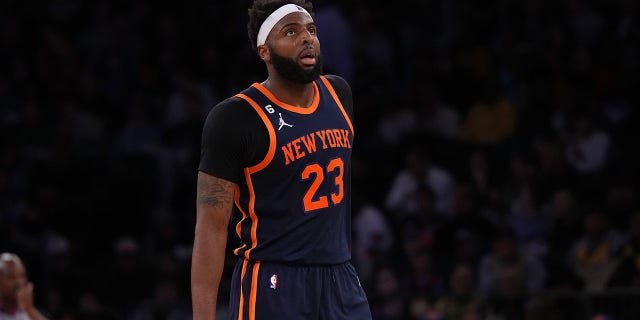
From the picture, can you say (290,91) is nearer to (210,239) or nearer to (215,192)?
(215,192)

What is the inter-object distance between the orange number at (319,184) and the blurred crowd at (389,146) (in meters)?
4.44

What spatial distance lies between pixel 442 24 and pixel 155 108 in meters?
3.31

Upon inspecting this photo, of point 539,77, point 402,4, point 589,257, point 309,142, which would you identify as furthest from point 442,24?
point 309,142

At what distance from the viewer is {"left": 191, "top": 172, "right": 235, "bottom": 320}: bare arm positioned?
4332 mm

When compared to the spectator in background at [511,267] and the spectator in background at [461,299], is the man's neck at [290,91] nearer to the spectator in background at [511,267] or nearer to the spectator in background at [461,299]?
the spectator in background at [461,299]

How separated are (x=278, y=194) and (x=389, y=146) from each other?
24.0 ft

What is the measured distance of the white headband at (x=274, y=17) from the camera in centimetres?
449

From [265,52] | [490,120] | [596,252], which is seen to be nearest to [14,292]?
[265,52]

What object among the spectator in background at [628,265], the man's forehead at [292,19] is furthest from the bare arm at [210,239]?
the spectator in background at [628,265]

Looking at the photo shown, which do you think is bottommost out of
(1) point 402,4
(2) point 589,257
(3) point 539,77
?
(2) point 589,257

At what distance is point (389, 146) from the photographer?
11688 millimetres

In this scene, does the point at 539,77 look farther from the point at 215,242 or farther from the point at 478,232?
the point at 215,242

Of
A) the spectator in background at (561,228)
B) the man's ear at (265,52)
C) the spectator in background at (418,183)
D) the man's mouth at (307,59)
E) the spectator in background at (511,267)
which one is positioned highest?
the man's ear at (265,52)

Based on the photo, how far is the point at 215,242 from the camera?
4344mm
